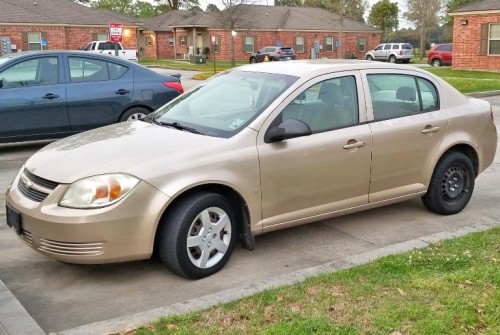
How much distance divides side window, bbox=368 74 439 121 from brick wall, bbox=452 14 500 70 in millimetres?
26078

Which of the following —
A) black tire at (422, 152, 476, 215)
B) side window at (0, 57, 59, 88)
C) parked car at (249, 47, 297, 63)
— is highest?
parked car at (249, 47, 297, 63)

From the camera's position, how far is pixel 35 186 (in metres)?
4.30

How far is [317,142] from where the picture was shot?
193 inches

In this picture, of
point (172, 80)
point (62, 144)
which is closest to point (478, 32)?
point (172, 80)

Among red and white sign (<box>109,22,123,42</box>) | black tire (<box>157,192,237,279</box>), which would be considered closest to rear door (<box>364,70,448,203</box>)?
black tire (<box>157,192,237,279</box>)

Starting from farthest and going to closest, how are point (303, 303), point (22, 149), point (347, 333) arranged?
1. point (22, 149)
2. point (303, 303)
3. point (347, 333)

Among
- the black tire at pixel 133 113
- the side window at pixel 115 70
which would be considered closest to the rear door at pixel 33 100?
the side window at pixel 115 70

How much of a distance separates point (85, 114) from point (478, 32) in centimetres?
2586

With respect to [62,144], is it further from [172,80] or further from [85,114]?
[172,80]

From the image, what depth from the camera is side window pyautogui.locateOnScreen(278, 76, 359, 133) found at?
16.4 feet

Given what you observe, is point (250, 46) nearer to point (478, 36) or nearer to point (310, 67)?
point (478, 36)

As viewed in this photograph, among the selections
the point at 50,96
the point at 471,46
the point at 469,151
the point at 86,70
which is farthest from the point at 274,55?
the point at 469,151

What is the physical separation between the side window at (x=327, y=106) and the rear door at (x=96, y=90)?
193 inches

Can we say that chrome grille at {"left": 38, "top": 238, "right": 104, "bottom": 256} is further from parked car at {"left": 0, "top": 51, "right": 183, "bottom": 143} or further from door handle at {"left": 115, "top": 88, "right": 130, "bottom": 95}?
door handle at {"left": 115, "top": 88, "right": 130, "bottom": 95}
